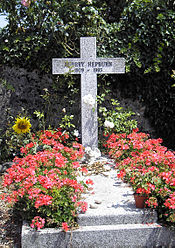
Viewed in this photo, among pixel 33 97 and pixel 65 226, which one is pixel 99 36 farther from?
pixel 65 226

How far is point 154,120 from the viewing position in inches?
217

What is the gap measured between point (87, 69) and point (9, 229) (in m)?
2.81

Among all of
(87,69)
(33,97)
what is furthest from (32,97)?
(87,69)

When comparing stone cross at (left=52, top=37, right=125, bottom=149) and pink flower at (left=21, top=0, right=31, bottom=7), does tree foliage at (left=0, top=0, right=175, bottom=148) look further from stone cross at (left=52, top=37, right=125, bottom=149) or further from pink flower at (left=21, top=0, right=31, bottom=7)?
stone cross at (left=52, top=37, right=125, bottom=149)

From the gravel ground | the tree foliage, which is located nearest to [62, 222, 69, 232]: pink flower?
the gravel ground

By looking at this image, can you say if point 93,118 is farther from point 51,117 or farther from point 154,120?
point 154,120

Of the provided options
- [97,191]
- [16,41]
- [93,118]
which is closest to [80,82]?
[93,118]

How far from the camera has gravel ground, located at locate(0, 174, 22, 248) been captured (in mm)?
2773

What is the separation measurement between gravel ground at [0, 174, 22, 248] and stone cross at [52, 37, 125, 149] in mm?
1911

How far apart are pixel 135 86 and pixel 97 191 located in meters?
2.61

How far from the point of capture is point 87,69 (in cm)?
477

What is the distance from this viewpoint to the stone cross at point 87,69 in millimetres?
4750

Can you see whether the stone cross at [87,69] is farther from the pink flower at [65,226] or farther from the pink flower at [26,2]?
the pink flower at [65,226]

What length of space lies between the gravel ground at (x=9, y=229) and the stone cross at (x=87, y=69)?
6.27 ft
